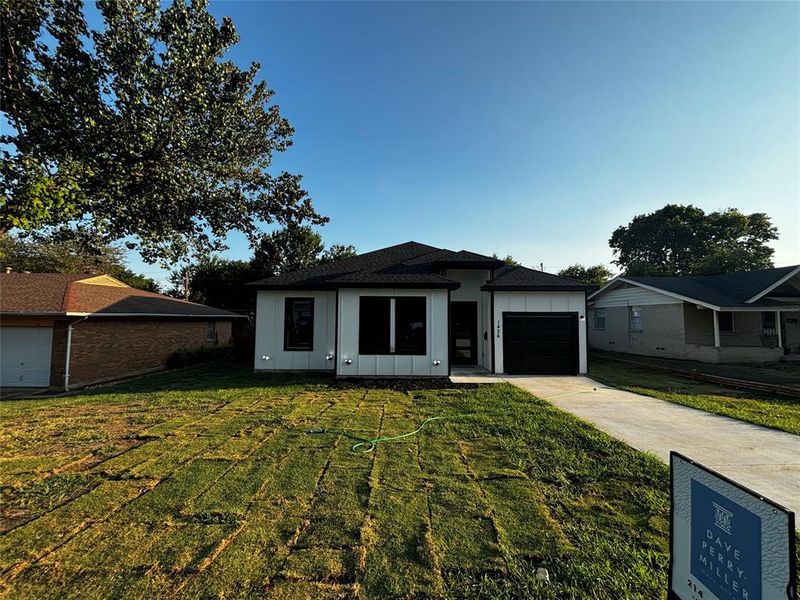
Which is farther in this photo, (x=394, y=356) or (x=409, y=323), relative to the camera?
(x=409, y=323)

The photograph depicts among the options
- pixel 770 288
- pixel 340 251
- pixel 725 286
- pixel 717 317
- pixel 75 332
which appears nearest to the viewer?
pixel 75 332

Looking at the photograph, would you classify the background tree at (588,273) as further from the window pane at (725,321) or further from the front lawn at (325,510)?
the front lawn at (325,510)

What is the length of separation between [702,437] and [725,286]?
16.2 m

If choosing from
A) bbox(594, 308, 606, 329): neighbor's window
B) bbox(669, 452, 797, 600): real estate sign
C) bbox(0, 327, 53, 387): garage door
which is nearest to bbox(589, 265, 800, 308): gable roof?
bbox(594, 308, 606, 329): neighbor's window

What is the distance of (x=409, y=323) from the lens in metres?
10.1

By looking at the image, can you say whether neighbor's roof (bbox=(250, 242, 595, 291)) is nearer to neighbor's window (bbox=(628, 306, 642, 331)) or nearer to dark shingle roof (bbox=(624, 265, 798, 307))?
dark shingle roof (bbox=(624, 265, 798, 307))

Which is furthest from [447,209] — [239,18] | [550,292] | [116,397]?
[116,397]

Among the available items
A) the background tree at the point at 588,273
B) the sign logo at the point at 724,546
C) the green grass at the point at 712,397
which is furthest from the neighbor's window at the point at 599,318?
the sign logo at the point at 724,546

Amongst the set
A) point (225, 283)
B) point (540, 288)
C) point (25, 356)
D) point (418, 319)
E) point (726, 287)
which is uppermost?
point (225, 283)

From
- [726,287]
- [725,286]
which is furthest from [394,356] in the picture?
[725,286]

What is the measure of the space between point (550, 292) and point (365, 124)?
30.5 ft

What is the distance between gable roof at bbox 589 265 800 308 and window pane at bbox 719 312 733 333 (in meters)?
1.06

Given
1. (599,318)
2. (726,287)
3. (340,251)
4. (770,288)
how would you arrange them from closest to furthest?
(770,288)
(726,287)
(599,318)
(340,251)

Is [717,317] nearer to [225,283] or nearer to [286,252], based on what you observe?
[286,252]
